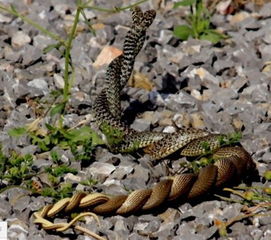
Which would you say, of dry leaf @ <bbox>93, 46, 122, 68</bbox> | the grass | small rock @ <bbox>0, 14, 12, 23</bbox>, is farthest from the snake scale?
small rock @ <bbox>0, 14, 12, 23</bbox>

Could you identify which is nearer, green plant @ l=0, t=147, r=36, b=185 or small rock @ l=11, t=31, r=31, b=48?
green plant @ l=0, t=147, r=36, b=185

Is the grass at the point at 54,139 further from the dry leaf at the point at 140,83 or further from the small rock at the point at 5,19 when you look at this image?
the small rock at the point at 5,19

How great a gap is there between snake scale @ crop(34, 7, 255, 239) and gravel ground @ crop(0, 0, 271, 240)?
94 mm

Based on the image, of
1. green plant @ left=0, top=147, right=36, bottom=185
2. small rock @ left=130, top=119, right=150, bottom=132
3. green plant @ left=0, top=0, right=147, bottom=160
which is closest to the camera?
green plant @ left=0, top=147, right=36, bottom=185

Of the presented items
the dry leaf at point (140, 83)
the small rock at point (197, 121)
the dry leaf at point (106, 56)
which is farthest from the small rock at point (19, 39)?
the small rock at point (197, 121)

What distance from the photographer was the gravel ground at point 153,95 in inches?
261

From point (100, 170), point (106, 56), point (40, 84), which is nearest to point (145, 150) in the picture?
point (100, 170)

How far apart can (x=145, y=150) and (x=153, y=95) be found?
0.92 metres

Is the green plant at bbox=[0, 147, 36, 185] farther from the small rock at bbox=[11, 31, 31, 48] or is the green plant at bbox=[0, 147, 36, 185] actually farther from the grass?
the small rock at bbox=[11, 31, 31, 48]

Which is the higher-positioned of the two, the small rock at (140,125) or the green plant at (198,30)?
the green plant at (198,30)

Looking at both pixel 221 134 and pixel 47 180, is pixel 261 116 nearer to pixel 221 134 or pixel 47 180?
pixel 221 134

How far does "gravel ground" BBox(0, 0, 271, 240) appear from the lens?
662cm

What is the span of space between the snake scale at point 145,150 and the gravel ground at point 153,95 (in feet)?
0.31

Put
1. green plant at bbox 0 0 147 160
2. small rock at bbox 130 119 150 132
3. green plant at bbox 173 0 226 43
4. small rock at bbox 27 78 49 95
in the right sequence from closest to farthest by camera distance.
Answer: green plant at bbox 0 0 147 160 < small rock at bbox 130 119 150 132 < small rock at bbox 27 78 49 95 < green plant at bbox 173 0 226 43
